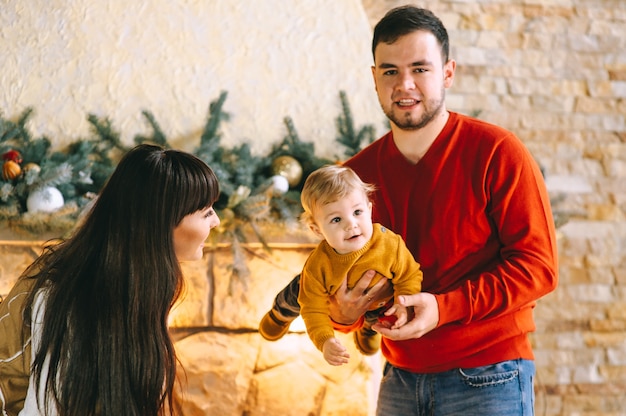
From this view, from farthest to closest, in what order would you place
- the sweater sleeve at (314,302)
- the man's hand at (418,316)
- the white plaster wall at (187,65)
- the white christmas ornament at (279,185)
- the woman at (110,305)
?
the white plaster wall at (187,65)
the white christmas ornament at (279,185)
the sweater sleeve at (314,302)
the man's hand at (418,316)
the woman at (110,305)

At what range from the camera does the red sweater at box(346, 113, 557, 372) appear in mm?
1722

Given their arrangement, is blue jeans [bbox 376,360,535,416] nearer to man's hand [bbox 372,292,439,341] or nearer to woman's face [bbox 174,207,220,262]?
man's hand [bbox 372,292,439,341]

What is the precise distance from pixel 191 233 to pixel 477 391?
2.51 ft

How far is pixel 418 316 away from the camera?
171cm

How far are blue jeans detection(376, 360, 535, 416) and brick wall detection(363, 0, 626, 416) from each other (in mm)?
1541

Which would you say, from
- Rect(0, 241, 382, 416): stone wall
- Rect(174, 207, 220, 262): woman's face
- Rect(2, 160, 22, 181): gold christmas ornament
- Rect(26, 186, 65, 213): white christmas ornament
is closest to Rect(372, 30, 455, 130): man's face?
Rect(174, 207, 220, 262): woman's face

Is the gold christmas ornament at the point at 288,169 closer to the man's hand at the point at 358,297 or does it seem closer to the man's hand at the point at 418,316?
the man's hand at the point at 358,297

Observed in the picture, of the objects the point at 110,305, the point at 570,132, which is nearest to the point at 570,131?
the point at 570,132

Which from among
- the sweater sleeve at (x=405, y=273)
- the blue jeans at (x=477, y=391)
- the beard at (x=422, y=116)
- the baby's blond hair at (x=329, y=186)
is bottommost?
the blue jeans at (x=477, y=391)

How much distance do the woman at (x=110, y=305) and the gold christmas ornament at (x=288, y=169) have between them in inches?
41.2

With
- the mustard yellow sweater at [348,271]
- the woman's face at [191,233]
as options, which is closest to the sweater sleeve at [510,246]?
the mustard yellow sweater at [348,271]

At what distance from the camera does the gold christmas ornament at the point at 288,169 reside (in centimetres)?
274

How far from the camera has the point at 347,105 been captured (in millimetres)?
2900

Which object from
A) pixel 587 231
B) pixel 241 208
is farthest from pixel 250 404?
pixel 587 231
